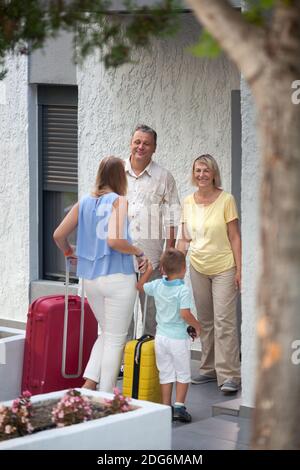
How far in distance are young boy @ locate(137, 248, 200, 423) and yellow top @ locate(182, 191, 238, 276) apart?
1.11 meters

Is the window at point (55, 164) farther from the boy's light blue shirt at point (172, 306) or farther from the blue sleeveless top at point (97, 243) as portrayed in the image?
the boy's light blue shirt at point (172, 306)

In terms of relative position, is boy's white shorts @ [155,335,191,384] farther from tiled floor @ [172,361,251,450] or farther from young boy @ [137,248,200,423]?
tiled floor @ [172,361,251,450]

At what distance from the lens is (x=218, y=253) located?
29.8ft

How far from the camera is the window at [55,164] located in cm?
1164

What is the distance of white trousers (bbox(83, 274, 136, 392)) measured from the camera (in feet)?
26.4

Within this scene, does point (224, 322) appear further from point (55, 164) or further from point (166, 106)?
point (55, 164)

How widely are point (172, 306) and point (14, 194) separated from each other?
4466mm

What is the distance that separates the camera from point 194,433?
25.0ft

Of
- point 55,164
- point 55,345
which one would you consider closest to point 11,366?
point 55,345

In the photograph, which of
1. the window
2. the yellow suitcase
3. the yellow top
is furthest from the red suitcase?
the window

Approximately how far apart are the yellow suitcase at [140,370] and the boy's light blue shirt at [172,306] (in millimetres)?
166

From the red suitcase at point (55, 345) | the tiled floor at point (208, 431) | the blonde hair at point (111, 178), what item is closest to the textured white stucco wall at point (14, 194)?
the red suitcase at point (55, 345)
